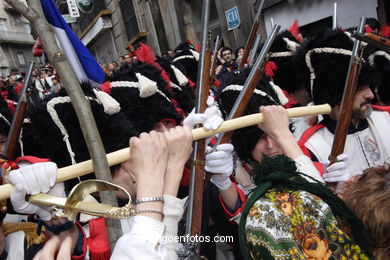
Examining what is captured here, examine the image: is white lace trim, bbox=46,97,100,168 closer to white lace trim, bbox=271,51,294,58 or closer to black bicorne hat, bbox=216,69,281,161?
black bicorne hat, bbox=216,69,281,161

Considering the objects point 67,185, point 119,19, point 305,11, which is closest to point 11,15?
point 119,19

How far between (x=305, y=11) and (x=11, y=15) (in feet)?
125

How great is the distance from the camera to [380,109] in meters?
2.55

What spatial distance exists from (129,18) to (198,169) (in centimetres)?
1728

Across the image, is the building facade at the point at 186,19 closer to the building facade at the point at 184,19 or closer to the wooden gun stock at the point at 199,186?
the building facade at the point at 184,19

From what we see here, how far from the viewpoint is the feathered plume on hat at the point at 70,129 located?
1.87 meters

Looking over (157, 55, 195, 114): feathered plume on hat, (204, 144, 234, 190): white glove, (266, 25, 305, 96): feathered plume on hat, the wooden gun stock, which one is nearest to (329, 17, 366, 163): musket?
(204, 144, 234, 190): white glove

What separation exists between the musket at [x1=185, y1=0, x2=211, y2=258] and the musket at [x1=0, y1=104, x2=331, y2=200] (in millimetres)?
153

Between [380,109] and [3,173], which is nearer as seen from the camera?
[3,173]

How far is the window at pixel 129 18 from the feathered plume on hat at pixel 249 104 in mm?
15527

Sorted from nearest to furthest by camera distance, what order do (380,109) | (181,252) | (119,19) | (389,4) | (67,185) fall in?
(181,252) < (67,185) < (380,109) < (389,4) < (119,19)

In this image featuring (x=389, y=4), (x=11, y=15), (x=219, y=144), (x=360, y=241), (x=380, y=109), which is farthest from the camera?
(x=11, y=15)

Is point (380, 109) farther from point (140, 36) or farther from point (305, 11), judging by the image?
point (140, 36)

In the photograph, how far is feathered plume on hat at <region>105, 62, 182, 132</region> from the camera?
2406mm
